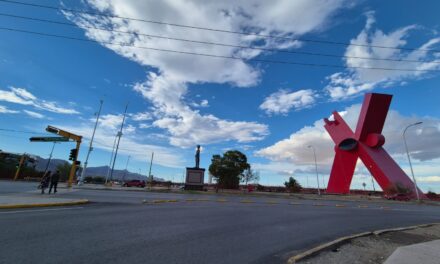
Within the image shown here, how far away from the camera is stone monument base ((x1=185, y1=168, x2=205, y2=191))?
43844mm

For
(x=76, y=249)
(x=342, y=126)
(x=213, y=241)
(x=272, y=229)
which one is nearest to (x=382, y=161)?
(x=342, y=126)

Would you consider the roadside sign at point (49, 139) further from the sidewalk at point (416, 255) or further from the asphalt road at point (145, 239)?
the sidewalk at point (416, 255)

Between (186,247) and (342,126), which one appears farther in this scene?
(342,126)

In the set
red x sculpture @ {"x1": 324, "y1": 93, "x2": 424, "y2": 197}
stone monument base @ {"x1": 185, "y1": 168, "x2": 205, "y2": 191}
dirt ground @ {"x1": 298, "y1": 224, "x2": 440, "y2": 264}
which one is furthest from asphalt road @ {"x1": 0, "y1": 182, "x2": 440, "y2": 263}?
red x sculpture @ {"x1": 324, "y1": 93, "x2": 424, "y2": 197}

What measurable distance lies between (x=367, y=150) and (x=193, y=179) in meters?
28.7

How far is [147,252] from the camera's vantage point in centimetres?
534

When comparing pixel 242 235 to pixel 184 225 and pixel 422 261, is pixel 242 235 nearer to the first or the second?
pixel 184 225

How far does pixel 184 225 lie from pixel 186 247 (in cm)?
263

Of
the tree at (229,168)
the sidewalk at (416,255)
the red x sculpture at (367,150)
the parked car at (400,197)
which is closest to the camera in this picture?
the sidewalk at (416,255)

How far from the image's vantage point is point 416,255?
20.2 ft

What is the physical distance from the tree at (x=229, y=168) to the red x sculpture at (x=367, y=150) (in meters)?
23.2

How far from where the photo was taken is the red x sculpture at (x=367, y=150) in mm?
42062

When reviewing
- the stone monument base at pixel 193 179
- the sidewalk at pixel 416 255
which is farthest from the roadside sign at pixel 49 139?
the sidewalk at pixel 416 255

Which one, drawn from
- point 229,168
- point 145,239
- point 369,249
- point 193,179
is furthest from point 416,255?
point 229,168
